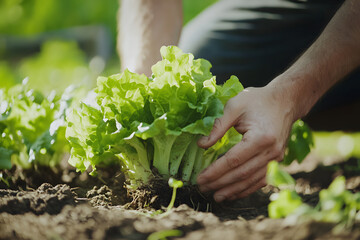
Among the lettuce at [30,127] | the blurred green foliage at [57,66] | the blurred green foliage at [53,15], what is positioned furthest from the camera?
the blurred green foliage at [53,15]

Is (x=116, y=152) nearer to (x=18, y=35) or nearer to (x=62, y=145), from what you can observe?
(x=62, y=145)

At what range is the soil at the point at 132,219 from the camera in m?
1.39

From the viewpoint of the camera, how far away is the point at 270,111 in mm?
1981

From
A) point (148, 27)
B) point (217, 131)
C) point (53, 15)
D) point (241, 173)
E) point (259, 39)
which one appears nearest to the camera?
point (217, 131)

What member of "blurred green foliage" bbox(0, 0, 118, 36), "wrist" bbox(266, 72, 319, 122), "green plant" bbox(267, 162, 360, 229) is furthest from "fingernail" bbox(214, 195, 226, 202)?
"blurred green foliage" bbox(0, 0, 118, 36)

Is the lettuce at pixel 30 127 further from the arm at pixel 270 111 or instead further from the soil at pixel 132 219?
the arm at pixel 270 111

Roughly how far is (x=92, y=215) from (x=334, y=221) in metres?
0.90

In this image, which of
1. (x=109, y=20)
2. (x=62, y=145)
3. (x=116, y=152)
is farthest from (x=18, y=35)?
(x=116, y=152)

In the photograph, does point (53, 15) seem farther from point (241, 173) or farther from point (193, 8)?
point (241, 173)

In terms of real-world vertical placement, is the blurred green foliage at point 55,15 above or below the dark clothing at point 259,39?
above

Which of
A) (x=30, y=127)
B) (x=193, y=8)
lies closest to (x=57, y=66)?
(x=193, y=8)

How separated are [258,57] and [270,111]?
76.7 inches

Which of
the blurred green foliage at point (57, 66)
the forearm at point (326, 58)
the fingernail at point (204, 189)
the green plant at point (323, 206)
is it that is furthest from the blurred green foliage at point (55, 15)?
the green plant at point (323, 206)

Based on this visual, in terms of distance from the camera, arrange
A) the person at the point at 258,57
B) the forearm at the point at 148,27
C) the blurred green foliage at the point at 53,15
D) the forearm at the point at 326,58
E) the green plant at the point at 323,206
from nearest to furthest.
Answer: the green plant at the point at 323,206
the person at the point at 258,57
the forearm at the point at 326,58
the forearm at the point at 148,27
the blurred green foliage at the point at 53,15
